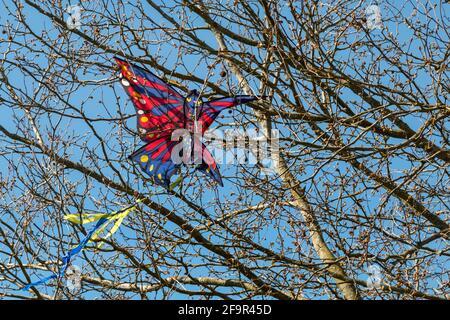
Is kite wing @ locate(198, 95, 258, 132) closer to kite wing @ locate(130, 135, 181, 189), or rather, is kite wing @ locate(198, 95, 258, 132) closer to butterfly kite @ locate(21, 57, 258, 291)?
butterfly kite @ locate(21, 57, 258, 291)

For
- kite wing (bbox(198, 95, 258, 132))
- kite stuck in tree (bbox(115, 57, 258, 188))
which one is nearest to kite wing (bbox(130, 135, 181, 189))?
kite stuck in tree (bbox(115, 57, 258, 188))

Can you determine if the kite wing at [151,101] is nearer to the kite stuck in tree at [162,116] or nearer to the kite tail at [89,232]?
the kite stuck in tree at [162,116]

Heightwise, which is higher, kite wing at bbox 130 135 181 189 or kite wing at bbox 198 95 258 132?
kite wing at bbox 198 95 258 132

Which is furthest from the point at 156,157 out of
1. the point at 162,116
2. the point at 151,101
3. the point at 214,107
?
the point at 214,107

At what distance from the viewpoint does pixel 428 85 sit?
296 inches

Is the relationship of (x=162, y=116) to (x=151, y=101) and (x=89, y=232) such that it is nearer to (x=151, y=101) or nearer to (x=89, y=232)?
(x=151, y=101)

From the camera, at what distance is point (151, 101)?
6.39 m

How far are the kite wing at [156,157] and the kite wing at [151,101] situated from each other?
8 cm

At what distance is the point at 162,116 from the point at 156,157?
41 centimetres

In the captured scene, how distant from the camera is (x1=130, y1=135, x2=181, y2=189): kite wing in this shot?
6.44 meters

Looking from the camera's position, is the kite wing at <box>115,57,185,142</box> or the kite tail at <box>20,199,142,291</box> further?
the kite wing at <box>115,57,185,142</box>

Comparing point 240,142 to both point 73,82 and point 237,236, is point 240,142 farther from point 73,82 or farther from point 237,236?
point 73,82
